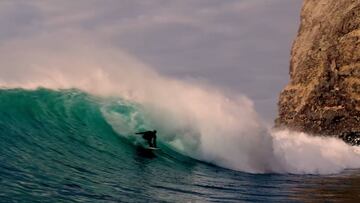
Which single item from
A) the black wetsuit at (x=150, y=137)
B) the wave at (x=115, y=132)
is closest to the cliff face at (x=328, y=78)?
the wave at (x=115, y=132)

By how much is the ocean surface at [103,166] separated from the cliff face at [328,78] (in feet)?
119

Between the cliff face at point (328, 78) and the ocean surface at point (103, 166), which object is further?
the cliff face at point (328, 78)

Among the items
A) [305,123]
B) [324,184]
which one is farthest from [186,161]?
[305,123]

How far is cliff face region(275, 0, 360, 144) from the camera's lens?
51.5 m

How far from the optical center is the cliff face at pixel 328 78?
51500 millimetres

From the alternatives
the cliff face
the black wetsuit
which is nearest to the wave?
the black wetsuit

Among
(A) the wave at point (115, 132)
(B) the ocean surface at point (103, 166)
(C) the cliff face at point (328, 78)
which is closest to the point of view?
(B) the ocean surface at point (103, 166)

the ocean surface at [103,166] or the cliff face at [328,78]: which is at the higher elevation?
the cliff face at [328,78]

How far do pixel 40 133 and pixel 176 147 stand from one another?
591 cm

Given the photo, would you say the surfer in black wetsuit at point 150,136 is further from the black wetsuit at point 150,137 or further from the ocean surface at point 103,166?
the ocean surface at point 103,166

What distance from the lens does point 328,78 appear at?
178 feet

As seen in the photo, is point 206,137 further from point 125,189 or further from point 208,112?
point 125,189

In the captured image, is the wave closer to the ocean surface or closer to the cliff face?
the ocean surface

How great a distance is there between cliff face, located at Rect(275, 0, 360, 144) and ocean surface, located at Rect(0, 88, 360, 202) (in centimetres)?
3637
